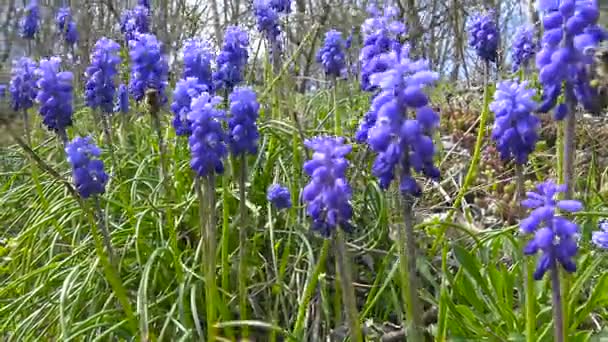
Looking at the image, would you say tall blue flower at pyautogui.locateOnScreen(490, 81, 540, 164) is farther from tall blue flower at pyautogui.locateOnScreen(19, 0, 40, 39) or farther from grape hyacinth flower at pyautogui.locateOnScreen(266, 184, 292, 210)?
tall blue flower at pyautogui.locateOnScreen(19, 0, 40, 39)

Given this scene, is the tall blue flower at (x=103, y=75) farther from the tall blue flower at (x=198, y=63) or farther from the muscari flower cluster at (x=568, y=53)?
the muscari flower cluster at (x=568, y=53)

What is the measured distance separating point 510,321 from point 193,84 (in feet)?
4.83

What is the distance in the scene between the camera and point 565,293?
7.42ft

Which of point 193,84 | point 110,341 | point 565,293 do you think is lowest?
point 110,341

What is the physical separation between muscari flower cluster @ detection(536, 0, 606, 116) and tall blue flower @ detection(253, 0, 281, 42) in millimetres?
2750

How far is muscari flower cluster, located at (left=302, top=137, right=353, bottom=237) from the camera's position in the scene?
208 centimetres

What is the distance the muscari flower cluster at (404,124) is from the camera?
1.99m

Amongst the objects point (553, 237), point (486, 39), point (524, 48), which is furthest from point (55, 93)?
point (524, 48)

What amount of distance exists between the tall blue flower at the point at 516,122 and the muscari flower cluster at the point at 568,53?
0.09 m

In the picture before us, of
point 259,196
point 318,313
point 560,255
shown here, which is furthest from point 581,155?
point 560,255

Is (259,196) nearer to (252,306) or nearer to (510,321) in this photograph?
(252,306)

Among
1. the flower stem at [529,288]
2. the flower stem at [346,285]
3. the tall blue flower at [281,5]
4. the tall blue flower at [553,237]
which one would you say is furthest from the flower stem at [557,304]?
the tall blue flower at [281,5]

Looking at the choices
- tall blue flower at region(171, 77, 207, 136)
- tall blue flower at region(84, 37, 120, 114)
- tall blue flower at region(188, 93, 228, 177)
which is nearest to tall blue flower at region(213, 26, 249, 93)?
tall blue flower at region(171, 77, 207, 136)

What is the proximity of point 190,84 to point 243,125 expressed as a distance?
0.33 m
